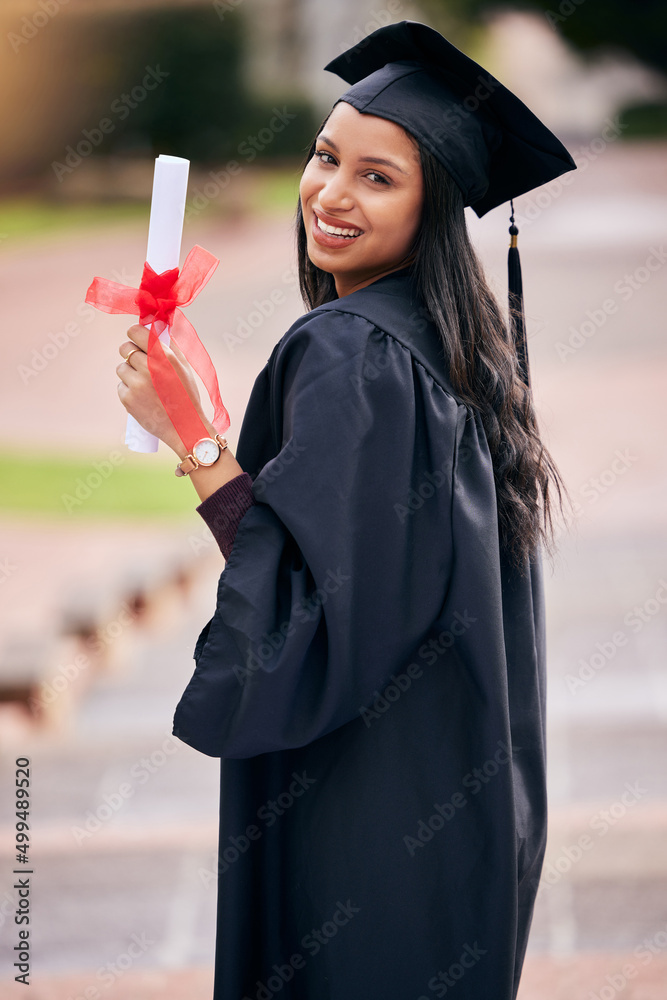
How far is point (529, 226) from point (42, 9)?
973cm

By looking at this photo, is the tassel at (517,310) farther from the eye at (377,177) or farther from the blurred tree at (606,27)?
the blurred tree at (606,27)

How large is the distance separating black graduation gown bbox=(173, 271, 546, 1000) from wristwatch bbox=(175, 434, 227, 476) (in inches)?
3.2

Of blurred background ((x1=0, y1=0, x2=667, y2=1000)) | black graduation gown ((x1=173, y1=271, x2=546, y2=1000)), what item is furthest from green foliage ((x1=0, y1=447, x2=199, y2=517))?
black graduation gown ((x1=173, y1=271, x2=546, y2=1000))

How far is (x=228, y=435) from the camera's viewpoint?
7988mm

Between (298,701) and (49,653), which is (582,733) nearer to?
(49,653)

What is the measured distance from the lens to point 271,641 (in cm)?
138

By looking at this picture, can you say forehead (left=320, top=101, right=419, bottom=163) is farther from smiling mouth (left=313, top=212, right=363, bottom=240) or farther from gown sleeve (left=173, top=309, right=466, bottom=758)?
gown sleeve (left=173, top=309, right=466, bottom=758)

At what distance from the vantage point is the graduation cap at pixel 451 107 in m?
1.48

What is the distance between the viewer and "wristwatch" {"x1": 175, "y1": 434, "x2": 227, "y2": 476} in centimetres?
146

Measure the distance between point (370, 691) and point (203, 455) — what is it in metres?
0.41

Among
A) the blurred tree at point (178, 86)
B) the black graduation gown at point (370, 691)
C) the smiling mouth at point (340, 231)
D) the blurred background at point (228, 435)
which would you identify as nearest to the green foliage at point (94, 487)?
the blurred background at point (228, 435)

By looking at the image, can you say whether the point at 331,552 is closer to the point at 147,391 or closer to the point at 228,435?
the point at 147,391

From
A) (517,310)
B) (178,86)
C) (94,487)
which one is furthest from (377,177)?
(178,86)

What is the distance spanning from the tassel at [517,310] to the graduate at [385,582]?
72 millimetres
